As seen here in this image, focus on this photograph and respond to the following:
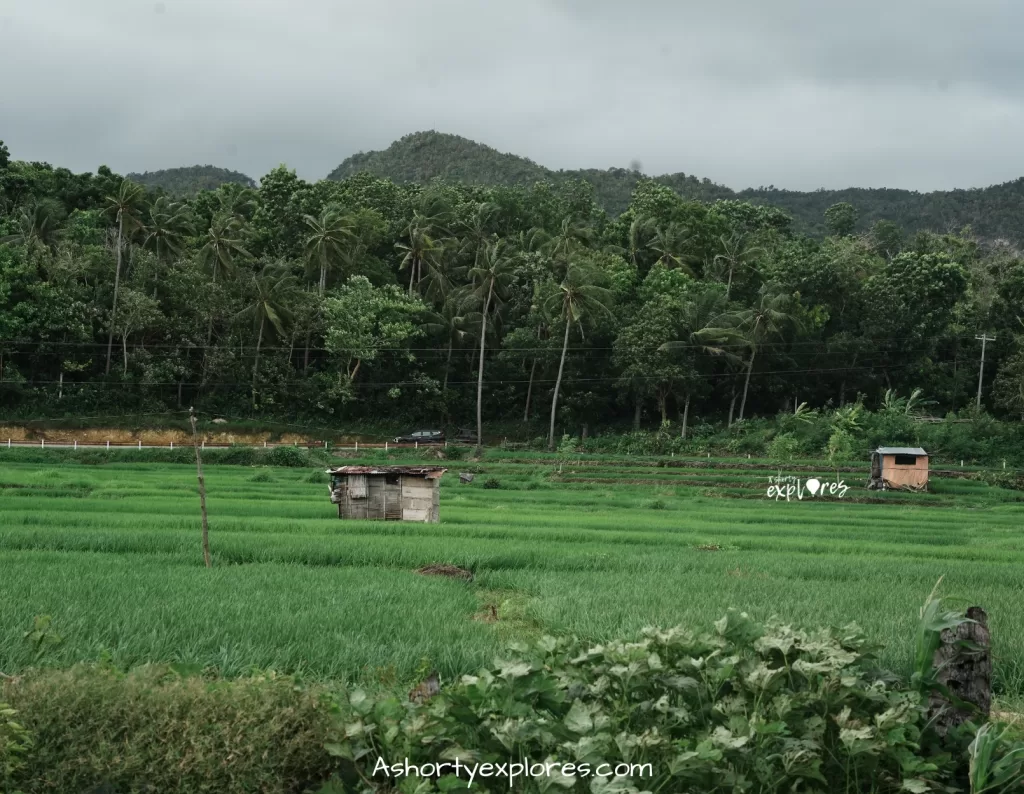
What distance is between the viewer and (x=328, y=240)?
5053 centimetres

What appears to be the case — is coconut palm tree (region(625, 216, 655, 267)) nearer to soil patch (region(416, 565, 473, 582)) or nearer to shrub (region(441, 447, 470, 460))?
shrub (region(441, 447, 470, 460))

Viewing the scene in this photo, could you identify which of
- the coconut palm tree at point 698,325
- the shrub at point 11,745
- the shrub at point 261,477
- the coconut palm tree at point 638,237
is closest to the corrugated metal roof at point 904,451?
the coconut palm tree at point 698,325

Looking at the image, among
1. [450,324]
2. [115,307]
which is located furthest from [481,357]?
[115,307]

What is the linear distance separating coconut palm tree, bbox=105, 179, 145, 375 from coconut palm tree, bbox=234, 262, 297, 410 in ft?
20.8

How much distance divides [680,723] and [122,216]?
171ft

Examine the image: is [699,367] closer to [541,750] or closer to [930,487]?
[930,487]

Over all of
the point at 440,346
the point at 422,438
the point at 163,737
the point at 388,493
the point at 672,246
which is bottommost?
the point at 422,438

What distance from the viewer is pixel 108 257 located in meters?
49.2

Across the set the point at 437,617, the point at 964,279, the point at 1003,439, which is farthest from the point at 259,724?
the point at 964,279

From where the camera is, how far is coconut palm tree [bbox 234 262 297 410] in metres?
48.5

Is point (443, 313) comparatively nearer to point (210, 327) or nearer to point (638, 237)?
→ point (210, 327)

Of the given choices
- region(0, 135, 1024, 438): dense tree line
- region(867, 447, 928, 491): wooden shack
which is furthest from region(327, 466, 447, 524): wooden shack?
region(0, 135, 1024, 438): dense tree line

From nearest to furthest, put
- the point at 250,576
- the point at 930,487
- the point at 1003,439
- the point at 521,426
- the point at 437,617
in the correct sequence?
1. the point at 437,617
2. the point at 250,576
3. the point at 930,487
4. the point at 1003,439
5. the point at 521,426

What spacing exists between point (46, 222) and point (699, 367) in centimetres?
3877
